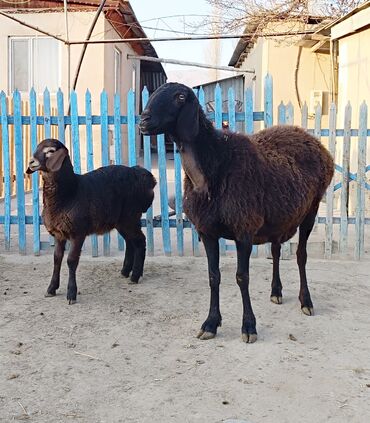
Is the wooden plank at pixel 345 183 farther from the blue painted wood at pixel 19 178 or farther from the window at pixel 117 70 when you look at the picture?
the window at pixel 117 70

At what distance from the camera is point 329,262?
678cm

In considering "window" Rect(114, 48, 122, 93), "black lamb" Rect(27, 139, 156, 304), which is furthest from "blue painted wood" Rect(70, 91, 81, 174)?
"window" Rect(114, 48, 122, 93)

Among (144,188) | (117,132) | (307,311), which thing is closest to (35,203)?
(117,132)

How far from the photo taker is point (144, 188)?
6.01 m

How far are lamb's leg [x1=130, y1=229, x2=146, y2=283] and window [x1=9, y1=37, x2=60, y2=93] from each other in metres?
9.03

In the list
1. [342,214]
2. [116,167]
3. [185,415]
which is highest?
[116,167]

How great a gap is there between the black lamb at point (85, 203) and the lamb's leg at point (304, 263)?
173 centimetres

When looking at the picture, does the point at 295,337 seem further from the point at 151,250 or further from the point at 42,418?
the point at 151,250

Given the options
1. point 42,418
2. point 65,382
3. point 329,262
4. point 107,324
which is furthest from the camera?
point 329,262

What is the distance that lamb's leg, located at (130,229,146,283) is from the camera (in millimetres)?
5867

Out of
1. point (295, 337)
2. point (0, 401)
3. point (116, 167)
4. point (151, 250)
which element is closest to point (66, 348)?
point (0, 401)

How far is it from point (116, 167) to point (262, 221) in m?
2.19

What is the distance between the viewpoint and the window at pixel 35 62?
45.8 feet

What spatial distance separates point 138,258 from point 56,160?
1454mm
